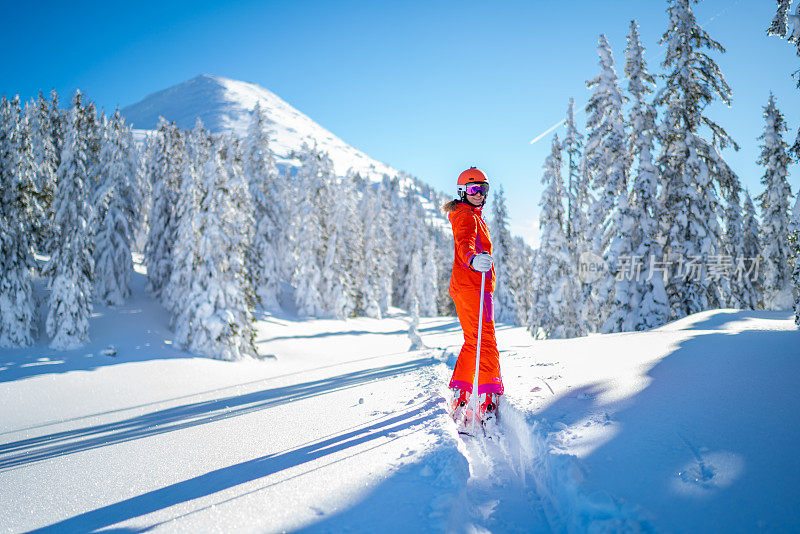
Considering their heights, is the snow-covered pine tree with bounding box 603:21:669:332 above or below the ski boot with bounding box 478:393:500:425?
above

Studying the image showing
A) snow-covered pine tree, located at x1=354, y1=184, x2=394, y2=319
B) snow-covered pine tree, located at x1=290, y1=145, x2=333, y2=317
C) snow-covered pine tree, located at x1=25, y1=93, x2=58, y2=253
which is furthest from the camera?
snow-covered pine tree, located at x1=354, y1=184, x2=394, y2=319

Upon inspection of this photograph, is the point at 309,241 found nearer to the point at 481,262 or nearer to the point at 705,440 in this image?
the point at 481,262

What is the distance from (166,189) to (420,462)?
24.4 meters

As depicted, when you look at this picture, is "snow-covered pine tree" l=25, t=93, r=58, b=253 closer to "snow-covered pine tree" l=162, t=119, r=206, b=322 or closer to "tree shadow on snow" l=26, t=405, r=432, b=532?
"snow-covered pine tree" l=162, t=119, r=206, b=322

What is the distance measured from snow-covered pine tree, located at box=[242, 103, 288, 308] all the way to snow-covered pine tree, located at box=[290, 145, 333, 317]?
1.90m

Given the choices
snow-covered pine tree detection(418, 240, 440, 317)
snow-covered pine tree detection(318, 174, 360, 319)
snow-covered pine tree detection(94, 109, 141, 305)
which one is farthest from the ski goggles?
snow-covered pine tree detection(418, 240, 440, 317)

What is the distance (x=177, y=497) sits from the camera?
2.57 metres

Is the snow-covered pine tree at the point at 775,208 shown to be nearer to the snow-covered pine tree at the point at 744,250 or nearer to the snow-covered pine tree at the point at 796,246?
the snow-covered pine tree at the point at 744,250

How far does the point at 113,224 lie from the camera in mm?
20641

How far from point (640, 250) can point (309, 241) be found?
24.2 meters

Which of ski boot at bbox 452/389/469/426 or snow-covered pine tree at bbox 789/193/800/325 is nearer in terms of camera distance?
ski boot at bbox 452/389/469/426

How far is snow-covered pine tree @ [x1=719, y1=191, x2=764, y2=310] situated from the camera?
22312mm

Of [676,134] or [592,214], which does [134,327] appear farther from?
[676,134]

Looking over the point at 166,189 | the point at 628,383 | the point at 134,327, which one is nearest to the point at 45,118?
the point at 166,189
